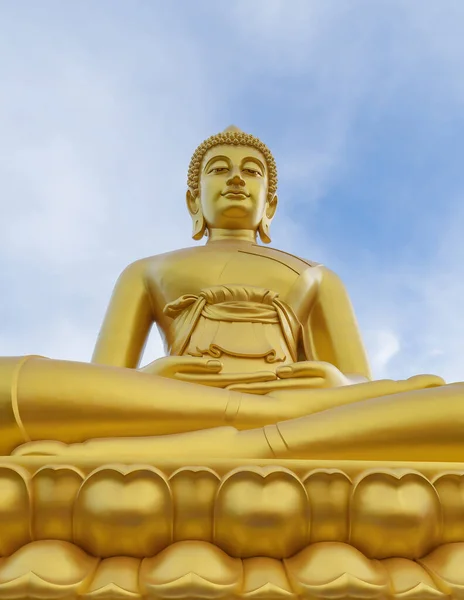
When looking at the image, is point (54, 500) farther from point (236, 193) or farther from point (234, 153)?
point (234, 153)

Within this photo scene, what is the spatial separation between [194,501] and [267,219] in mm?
3524

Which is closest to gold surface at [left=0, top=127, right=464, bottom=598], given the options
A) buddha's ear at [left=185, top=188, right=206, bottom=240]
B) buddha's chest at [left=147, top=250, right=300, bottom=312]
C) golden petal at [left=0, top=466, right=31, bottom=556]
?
golden petal at [left=0, top=466, right=31, bottom=556]

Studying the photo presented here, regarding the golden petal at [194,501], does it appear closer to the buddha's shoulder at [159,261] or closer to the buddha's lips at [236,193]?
the buddha's shoulder at [159,261]

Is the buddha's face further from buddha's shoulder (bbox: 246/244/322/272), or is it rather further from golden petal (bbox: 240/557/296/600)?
golden petal (bbox: 240/557/296/600)

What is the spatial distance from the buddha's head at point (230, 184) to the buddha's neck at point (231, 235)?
0.02 m

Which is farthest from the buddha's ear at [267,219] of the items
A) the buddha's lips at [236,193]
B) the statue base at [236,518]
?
the statue base at [236,518]

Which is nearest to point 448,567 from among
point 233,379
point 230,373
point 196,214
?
point 233,379

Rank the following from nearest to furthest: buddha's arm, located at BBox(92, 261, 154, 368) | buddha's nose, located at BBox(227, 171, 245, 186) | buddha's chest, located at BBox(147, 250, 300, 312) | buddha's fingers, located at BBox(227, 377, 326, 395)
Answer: buddha's fingers, located at BBox(227, 377, 326, 395), buddha's arm, located at BBox(92, 261, 154, 368), buddha's chest, located at BBox(147, 250, 300, 312), buddha's nose, located at BBox(227, 171, 245, 186)

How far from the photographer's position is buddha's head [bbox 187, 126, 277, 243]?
193 inches

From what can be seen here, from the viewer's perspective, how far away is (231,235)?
16.4ft

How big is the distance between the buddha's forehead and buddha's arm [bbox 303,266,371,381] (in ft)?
2.92

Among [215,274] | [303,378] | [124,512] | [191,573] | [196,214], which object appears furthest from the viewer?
A: [196,214]

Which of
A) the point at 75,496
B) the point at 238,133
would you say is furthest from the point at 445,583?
the point at 238,133

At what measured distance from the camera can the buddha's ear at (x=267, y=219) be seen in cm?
518
